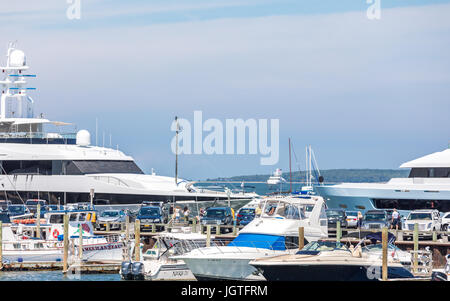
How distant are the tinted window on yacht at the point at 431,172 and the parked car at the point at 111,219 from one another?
16.9 metres

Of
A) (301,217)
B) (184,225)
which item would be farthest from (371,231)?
(184,225)

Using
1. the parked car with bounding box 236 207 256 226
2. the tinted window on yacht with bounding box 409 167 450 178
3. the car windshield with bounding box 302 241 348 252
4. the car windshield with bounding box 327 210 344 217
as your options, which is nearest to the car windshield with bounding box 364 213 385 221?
the car windshield with bounding box 327 210 344 217

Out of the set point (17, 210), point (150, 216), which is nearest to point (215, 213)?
point (150, 216)

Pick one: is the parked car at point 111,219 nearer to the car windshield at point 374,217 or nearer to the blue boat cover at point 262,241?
the car windshield at point 374,217

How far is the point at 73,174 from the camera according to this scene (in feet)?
174

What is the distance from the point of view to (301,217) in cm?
2859

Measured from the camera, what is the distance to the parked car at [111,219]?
4066 cm

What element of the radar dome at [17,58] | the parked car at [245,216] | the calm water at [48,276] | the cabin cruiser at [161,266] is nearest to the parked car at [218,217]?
the parked car at [245,216]

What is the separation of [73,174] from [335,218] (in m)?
19.9

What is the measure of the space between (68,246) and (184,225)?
7.19 metres

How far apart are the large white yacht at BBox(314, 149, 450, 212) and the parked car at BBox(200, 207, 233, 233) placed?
432 inches

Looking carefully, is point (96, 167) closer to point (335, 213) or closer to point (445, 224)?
point (335, 213)

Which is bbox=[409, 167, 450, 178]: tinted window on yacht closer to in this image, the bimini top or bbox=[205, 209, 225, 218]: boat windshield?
the bimini top

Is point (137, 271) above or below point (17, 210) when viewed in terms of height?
below
